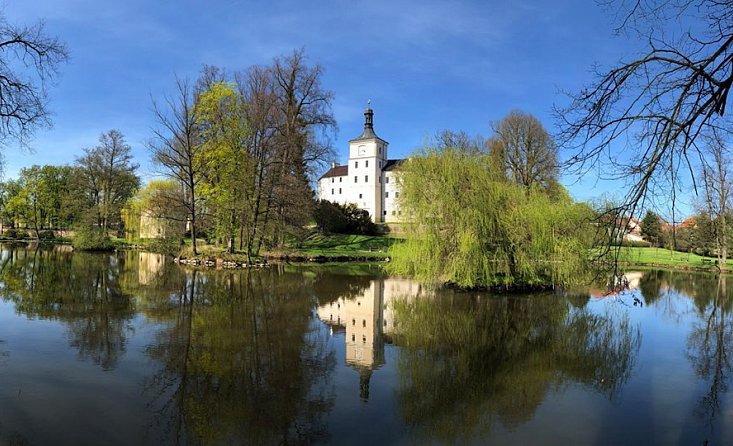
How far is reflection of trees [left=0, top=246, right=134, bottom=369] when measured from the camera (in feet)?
28.7

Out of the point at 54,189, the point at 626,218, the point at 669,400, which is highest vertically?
the point at 54,189

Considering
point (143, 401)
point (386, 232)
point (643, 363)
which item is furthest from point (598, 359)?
point (386, 232)

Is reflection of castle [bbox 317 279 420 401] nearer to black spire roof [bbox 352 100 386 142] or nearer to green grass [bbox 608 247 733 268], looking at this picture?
green grass [bbox 608 247 733 268]

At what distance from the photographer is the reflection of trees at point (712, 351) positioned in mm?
7074

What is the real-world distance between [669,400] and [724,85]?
18.2 ft

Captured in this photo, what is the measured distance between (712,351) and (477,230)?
7907 millimetres

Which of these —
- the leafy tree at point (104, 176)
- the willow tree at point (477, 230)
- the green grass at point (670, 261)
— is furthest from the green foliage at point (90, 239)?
the green grass at point (670, 261)

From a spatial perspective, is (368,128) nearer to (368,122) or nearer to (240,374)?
(368,122)

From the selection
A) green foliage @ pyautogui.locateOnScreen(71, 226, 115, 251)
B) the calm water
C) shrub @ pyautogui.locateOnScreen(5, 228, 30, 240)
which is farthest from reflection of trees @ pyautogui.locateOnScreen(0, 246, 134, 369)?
shrub @ pyautogui.locateOnScreen(5, 228, 30, 240)

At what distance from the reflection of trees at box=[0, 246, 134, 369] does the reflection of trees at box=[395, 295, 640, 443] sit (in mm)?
5251

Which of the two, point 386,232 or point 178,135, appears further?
point 386,232

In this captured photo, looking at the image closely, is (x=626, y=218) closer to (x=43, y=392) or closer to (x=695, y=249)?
(x=43, y=392)

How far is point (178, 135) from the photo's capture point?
2756 centimetres

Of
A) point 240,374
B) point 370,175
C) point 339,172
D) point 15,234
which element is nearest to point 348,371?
point 240,374
